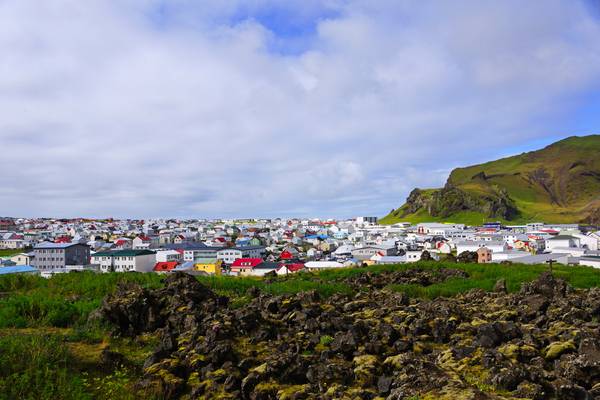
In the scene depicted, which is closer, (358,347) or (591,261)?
(358,347)

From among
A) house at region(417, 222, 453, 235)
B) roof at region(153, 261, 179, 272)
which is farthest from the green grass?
house at region(417, 222, 453, 235)

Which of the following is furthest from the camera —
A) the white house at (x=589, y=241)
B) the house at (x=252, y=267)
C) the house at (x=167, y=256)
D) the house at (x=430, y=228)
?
the house at (x=430, y=228)

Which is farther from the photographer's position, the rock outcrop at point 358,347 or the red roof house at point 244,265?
the red roof house at point 244,265

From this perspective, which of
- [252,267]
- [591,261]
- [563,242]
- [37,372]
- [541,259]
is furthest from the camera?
[563,242]

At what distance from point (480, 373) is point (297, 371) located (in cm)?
289

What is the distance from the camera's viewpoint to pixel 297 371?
269 inches

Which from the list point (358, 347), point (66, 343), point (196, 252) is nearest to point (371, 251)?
point (196, 252)

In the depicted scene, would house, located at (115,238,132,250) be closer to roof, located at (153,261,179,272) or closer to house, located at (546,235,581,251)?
roof, located at (153,261,179,272)

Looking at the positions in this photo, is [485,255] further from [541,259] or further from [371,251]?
[371,251]

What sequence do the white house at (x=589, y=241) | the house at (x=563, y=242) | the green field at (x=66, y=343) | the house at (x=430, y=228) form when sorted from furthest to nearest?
the house at (x=430, y=228)
the white house at (x=589, y=241)
the house at (x=563, y=242)
the green field at (x=66, y=343)

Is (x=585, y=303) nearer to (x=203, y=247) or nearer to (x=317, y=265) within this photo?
(x=317, y=265)

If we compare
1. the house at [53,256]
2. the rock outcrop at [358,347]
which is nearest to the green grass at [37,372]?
the rock outcrop at [358,347]

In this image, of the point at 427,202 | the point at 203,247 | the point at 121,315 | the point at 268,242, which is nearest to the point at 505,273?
the point at 121,315

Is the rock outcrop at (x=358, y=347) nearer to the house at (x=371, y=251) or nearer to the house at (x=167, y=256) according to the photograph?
the house at (x=371, y=251)
